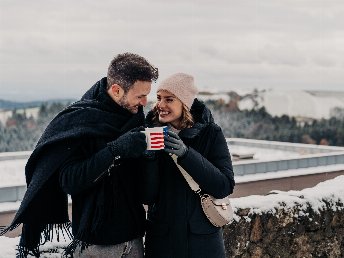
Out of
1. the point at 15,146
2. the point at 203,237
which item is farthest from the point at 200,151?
the point at 15,146

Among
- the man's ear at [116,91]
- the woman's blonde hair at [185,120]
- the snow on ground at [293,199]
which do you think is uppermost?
the man's ear at [116,91]

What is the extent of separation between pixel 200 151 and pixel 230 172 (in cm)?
18

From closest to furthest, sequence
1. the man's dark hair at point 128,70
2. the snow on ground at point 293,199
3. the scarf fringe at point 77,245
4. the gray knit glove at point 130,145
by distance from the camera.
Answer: the gray knit glove at point 130,145
the man's dark hair at point 128,70
the scarf fringe at point 77,245
the snow on ground at point 293,199

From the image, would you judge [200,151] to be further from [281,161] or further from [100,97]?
[281,161]

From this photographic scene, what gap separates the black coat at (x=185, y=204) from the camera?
10.4 feet

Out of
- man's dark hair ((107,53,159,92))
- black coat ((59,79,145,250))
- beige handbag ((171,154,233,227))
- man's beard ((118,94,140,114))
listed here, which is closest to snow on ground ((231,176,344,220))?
beige handbag ((171,154,233,227))

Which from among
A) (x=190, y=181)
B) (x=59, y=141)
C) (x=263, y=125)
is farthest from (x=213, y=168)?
(x=263, y=125)

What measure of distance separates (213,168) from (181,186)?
7.9 inches

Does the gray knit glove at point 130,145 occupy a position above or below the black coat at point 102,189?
above

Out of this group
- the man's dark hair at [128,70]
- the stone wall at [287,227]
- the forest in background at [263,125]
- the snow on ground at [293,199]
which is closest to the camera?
the man's dark hair at [128,70]

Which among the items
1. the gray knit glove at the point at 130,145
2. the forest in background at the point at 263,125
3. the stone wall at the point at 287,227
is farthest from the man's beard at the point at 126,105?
the forest in background at the point at 263,125

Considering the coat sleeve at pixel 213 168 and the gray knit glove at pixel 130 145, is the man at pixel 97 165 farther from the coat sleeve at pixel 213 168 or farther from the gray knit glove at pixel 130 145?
the coat sleeve at pixel 213 168

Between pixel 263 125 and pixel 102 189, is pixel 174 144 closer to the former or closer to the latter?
pixel 102 189

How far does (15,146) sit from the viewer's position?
55531 mm
